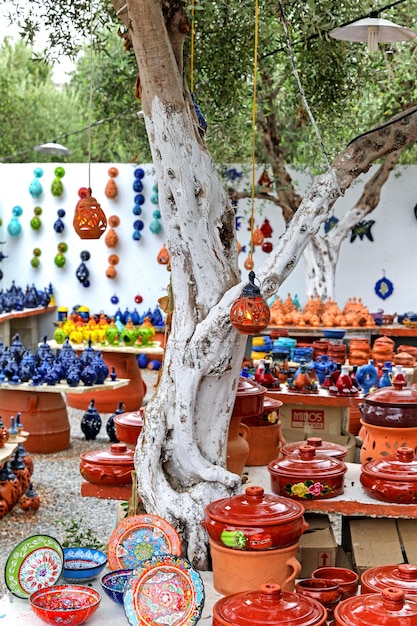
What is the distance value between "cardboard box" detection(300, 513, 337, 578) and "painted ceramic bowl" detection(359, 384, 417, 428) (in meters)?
0.62

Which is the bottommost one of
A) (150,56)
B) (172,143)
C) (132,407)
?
(132,407)

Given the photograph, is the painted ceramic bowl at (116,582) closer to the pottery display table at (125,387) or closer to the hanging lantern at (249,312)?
the hanging lantern at (249,312)

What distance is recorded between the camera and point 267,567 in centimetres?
347

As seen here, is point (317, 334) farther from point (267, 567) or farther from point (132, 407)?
point (267, 567)

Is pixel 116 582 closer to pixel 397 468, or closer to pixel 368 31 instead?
pixel 397 468

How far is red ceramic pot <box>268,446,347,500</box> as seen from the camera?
407 cm

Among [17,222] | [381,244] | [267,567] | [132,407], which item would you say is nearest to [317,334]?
[132,407]

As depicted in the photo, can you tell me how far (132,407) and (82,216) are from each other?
20.3ft

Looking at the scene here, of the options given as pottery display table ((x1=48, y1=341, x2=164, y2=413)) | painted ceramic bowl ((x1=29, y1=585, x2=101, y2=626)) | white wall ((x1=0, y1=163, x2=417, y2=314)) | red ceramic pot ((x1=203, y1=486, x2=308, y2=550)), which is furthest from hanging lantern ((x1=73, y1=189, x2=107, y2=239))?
white wall ((x1=0, y1=163, x2=417, y2=314))

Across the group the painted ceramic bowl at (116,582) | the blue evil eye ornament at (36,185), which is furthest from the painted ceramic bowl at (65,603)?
the blue evil eye ornament at (36,185)

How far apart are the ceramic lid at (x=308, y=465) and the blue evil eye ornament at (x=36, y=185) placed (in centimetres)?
1173

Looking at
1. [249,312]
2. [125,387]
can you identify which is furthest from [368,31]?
[125,387]

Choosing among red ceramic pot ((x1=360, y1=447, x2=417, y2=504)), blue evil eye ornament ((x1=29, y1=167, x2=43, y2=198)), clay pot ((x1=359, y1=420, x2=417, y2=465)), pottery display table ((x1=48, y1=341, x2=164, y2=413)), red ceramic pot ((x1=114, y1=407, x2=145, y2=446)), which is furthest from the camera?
blue evil eye ornament ((x1=29, y1=167, x2=43, y2=198))

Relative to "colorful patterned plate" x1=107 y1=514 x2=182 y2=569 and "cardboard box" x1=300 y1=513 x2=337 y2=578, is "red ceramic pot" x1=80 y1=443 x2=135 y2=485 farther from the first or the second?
"cardboard box" x1=300 y1=513 x2=337 y2=578
